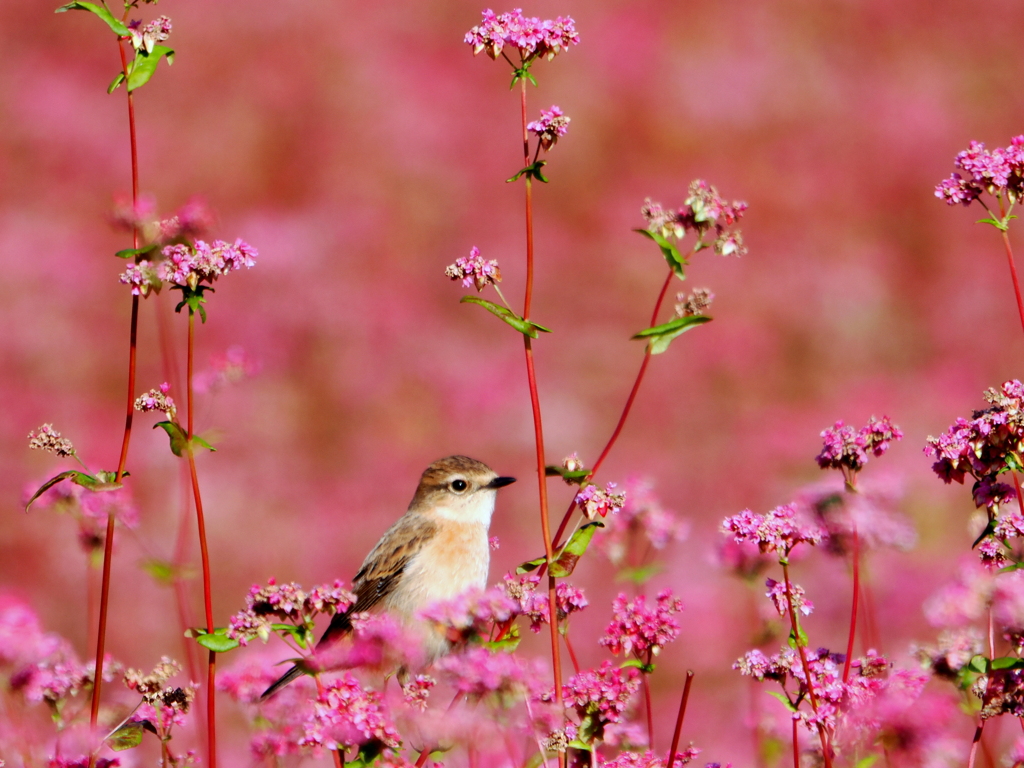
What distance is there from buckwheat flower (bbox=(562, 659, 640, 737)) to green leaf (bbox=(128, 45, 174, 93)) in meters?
1.89

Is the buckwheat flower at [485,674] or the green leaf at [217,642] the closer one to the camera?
the buckwheat flower at [485,674]

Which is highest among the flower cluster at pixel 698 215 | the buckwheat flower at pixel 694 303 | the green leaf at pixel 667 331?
the flower cluster at pixel 698 215

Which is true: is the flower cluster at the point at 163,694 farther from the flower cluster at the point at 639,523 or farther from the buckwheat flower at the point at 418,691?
the flower cluster at the point at 639,523

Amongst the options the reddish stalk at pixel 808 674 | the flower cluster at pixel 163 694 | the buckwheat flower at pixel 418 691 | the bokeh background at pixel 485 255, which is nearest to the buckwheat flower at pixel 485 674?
the buckwheat flower at pixel 418 691

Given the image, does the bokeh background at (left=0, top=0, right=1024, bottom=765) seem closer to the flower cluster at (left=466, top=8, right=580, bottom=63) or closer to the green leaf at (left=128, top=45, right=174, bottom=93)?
the flower cluster at (left=466, top=8, right=580, bottom=63)

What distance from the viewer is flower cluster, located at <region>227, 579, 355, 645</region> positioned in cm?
271

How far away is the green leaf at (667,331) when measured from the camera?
281cm

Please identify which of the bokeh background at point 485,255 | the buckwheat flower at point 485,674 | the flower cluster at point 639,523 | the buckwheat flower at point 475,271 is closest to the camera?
the buckwheat flower at point 485,674

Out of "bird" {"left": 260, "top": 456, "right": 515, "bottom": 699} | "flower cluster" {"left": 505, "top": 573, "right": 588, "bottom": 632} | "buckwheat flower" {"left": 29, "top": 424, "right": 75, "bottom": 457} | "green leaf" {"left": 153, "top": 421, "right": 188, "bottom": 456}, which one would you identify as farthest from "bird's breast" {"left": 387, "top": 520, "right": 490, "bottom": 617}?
"buckwheat flower" {"left": 29, "top": 424, "right": 75, "bottom": 457}

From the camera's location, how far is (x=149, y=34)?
304 centimetres

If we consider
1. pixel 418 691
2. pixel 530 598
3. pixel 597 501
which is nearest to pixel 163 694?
pixel 418 691

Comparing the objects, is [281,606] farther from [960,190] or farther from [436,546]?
[436,546]

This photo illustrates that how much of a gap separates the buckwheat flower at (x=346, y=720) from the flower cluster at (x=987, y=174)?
2006mm

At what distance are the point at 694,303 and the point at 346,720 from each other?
140cm
